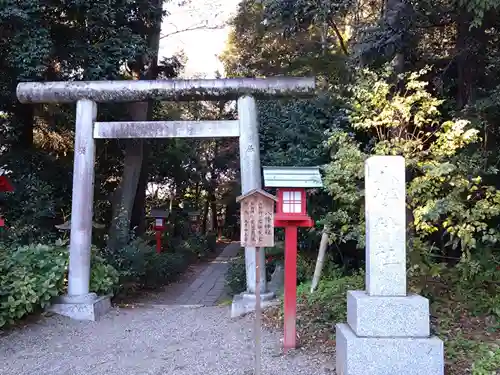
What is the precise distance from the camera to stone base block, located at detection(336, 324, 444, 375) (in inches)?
157

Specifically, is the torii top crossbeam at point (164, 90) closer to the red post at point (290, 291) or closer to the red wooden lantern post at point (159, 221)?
the red post at point (290, 291)

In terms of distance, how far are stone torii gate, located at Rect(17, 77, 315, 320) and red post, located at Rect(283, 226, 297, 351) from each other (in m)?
1.79

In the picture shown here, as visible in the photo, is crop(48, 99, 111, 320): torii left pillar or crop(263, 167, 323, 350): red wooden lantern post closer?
crop(263, 167, 323, 350): red wooden lantern post

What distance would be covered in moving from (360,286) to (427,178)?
1750mm

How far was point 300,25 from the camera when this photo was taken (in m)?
7.79

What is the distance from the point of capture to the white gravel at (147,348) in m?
4.79

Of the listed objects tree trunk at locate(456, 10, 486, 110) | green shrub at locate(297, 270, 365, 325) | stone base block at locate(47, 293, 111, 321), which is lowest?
stone base block at locate(47, 293, 111, 321)

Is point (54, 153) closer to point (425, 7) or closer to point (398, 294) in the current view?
point (425, 7)

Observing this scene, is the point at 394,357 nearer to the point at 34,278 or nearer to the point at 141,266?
the point at 34,278

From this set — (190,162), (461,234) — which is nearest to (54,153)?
(190,162)

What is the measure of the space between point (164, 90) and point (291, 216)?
3.47 m

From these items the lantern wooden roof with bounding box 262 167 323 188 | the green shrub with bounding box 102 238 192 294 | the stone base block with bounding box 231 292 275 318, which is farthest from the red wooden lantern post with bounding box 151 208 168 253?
the lantern wooden roof with bounding box 262 167 323 188

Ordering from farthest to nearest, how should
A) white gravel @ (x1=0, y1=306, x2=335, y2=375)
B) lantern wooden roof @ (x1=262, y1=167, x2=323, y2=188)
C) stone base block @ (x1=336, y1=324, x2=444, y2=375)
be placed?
lantern wooden roof @ (x1=262, y1=167, x2=323, y2=188) < white gravel @ (x1=0, y1=306, x2=335, y2=375) < stone base block @ (x1=336, y1=324, x2=444, y2=375)

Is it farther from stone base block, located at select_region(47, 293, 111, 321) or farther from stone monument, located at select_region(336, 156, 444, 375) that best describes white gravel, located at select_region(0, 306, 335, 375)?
stone monument, located at select_region(336, 156, 444, 375)
